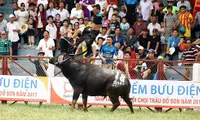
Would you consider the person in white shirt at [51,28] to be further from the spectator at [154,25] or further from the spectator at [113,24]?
the spectator at [154,25]

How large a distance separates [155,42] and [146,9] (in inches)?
87.5

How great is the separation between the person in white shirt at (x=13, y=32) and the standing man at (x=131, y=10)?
4.41 metres

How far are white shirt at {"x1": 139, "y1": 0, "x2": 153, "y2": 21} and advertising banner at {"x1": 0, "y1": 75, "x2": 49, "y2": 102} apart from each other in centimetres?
750

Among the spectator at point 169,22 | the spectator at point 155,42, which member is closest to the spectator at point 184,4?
the spectator at point 169,22

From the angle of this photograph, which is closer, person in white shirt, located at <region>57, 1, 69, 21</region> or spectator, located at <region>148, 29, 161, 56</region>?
spectator, located at <region>148, 29, 161, 56</region>

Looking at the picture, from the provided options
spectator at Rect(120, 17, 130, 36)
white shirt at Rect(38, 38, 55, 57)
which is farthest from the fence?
spectator at Rect(120, 17, 130, 36)

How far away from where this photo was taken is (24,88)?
25688 mm

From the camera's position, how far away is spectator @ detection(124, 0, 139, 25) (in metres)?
31.9

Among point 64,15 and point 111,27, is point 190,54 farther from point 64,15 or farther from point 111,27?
point 64,15

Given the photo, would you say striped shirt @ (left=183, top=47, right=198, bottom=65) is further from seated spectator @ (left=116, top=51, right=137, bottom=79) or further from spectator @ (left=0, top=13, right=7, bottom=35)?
spectator @ (left=0, top=13, right=7, bottom=35)

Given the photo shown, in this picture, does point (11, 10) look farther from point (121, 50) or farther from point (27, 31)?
point (121, 50)

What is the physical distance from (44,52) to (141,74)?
476 centimetres

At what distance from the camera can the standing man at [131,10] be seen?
31.9 meters

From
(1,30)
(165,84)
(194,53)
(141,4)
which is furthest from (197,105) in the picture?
(1,30)
